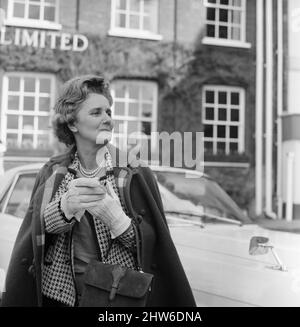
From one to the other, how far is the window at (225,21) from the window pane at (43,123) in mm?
797

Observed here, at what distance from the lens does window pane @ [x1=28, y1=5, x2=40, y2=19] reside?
177cm

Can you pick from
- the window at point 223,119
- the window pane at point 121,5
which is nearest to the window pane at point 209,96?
the window at point 223,119

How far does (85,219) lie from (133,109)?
0.66m

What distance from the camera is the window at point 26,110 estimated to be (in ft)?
5.82

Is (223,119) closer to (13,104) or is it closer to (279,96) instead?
(279,96)

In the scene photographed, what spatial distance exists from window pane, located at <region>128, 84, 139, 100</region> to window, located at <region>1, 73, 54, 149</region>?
344 mm

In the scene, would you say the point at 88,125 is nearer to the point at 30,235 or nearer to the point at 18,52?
the point at 30,235

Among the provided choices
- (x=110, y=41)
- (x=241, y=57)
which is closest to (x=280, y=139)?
(x=241, y=57)

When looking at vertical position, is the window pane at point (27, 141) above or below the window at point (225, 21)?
below

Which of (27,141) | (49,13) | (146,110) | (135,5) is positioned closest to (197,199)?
(146,110)

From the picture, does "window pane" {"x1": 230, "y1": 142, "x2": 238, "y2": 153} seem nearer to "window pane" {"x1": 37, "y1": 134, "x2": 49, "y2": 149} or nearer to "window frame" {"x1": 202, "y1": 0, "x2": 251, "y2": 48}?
"window frame" {"x1": 202, "y1": 0, "x2": 251, "y2": 48}

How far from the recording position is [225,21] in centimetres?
183

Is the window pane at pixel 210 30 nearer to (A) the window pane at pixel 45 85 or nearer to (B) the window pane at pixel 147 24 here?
(B) the window pane at pixel 147 24

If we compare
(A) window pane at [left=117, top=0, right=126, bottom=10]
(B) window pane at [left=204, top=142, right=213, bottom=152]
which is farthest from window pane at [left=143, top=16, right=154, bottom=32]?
(B) window pane at [left=204, top=142, right=213, bottom=152]
